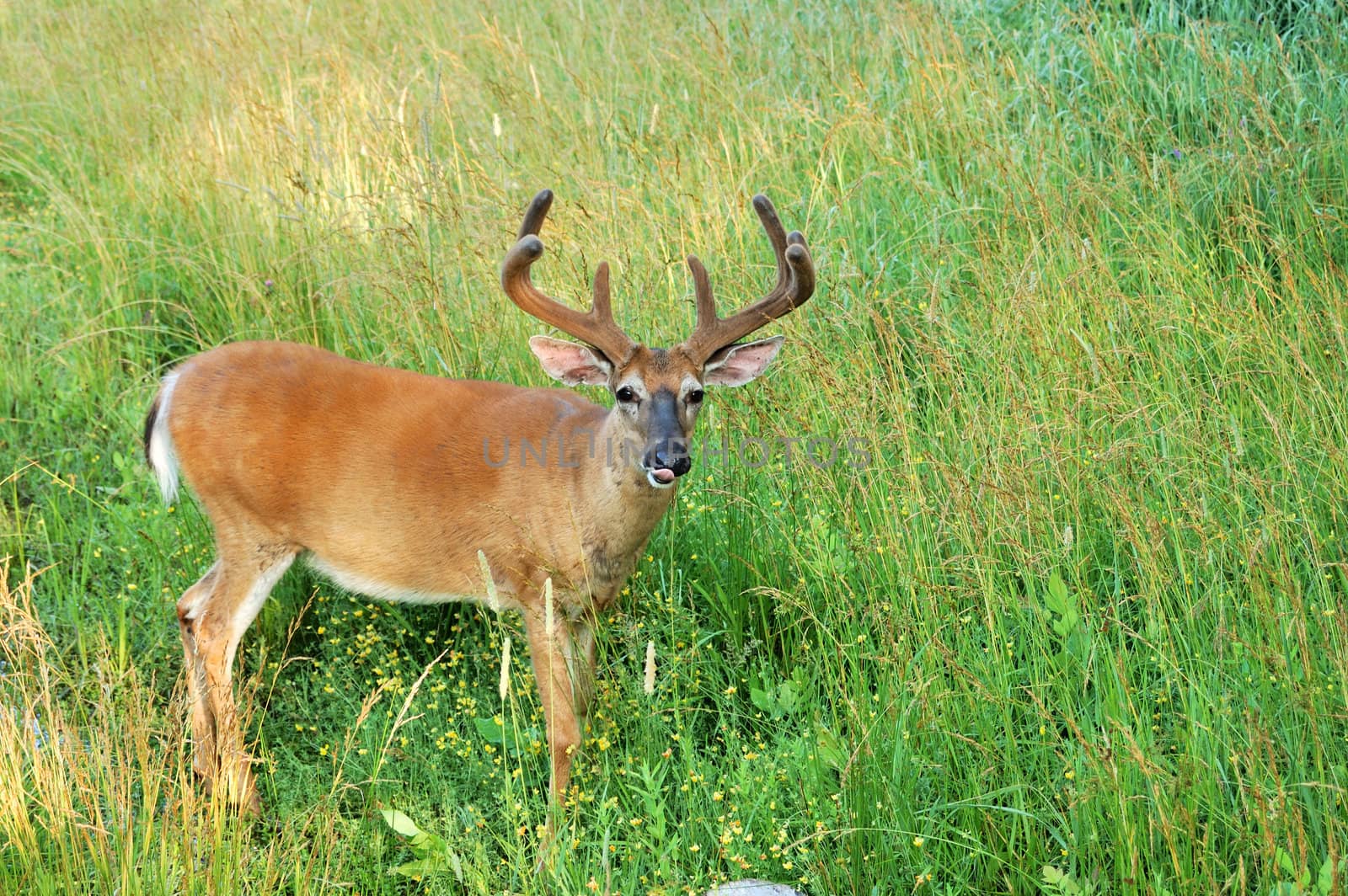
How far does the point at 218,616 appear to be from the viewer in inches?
151

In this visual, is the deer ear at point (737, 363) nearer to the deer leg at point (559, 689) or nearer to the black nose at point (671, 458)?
the black nose at point (671, 458)

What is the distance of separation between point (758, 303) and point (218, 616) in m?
1.91

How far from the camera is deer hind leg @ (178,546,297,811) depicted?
377 centimetres

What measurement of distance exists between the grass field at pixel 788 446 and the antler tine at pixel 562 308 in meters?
0.60

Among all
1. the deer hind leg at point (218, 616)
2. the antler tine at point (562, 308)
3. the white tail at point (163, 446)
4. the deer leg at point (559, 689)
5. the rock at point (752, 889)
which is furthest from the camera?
the white tail at point (163, 446)

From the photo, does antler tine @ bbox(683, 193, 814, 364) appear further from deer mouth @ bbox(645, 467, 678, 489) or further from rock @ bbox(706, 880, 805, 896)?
rock @ bbox(706, 880, 805, 896)

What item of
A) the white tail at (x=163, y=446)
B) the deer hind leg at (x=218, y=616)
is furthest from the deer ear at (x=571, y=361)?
the white tail at (x=163, y=446)

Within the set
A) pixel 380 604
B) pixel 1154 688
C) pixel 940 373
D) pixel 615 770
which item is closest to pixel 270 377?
pixel 380 604

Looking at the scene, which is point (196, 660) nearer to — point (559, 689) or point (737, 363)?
point (559, 689)

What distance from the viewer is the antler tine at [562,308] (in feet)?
12.0

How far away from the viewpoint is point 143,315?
5.39 meters

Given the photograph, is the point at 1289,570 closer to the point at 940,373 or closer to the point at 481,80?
the point at 940,373

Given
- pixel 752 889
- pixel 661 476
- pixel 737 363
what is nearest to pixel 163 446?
pixel 661 476

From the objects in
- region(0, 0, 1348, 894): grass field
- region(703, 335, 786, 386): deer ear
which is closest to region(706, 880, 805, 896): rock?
region(0, 0, 1348, 894): grass field
